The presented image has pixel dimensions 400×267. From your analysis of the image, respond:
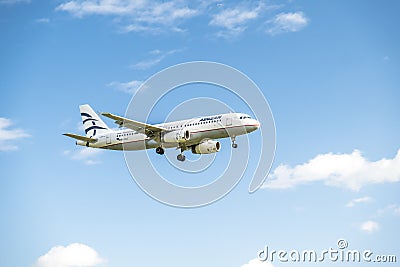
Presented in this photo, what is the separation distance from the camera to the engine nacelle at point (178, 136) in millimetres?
69188

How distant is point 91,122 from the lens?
294 ft

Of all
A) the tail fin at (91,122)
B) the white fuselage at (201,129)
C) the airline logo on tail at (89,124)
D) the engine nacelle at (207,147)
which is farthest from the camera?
the airline logo on tail at (89,124)

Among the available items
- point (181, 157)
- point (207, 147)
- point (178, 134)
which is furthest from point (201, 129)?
point (181, 157)

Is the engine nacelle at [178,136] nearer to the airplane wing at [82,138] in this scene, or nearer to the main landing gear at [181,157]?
the main landing gear at [181,157]

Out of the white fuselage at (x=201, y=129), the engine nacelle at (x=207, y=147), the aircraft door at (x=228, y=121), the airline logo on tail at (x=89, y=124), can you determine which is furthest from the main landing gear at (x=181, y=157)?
the airline logo on tail at (x=89, y=124)

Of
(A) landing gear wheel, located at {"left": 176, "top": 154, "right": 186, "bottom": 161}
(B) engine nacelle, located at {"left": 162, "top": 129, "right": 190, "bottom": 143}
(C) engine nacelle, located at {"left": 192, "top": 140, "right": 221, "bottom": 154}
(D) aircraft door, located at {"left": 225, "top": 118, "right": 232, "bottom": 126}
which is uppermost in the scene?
(D) aircraft door, located at {"left": 225, "top": 118, "right": 232, "bottom": 126}

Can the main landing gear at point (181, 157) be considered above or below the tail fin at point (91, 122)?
below

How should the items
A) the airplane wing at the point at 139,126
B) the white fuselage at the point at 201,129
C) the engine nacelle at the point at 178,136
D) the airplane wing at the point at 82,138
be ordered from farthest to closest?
the airplane wing at the point at 82,138, the engine nacelle at the point at 178,136, the white fuselage at the point at 201,129, the airplane wing at the point at 139,126

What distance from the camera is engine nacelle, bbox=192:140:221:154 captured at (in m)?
72.6

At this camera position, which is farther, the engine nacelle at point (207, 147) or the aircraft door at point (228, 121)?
the engine nacelle at point (207, 147)

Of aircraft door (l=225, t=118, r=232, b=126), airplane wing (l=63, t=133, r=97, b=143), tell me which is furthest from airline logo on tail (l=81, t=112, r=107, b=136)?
aircraft door (l=225, t=118, r=232, b=126)

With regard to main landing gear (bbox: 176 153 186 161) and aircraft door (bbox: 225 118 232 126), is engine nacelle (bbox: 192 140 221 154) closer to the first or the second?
main landing gear (bbox: 176 153 186 161)

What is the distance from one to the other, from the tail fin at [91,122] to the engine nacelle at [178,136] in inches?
719

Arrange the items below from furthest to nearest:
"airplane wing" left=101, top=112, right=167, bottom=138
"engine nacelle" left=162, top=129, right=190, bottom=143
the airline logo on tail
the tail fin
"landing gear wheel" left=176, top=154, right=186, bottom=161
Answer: the airline logo on tail → the tail fin → "landing gear wheel" left=176, top=154, right=186, bottom=161 → "engine nacelle" left=162, top=129, right=190, bottom=143 → "airplane wing" left=101, top=112, right=167, bottom=138
